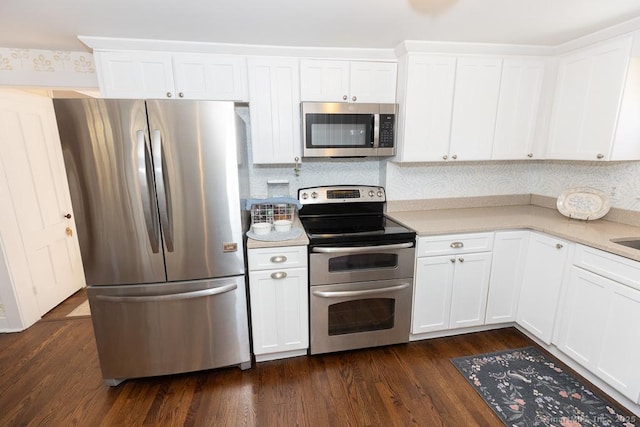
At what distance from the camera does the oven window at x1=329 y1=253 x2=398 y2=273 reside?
2.06m

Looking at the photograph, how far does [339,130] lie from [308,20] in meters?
0.78

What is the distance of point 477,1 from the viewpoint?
5.17 feet

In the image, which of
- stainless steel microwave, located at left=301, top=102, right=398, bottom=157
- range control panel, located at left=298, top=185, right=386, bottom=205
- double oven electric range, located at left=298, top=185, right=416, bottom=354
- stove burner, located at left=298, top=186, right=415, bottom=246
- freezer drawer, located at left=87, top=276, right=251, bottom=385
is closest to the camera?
freezer drawer, located at left=87, top=276, right=251, bottom=385

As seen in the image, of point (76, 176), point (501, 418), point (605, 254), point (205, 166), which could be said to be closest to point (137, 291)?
point (76, 176)

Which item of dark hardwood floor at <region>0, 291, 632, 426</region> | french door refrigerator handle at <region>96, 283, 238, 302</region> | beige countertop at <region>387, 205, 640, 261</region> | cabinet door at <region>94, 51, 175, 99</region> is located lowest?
dark hardwood floor at <region>0, 291, 632, 426</region>

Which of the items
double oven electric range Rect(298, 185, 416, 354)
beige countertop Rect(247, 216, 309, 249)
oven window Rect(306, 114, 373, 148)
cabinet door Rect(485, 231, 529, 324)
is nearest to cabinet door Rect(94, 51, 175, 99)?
oven window Rect(306, 114, 373, 148)

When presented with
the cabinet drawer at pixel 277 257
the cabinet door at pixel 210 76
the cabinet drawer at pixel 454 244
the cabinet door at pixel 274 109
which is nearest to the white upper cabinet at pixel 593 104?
the cabinet drawer at pixel 454 244

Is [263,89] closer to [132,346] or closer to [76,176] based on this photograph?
[76,176]

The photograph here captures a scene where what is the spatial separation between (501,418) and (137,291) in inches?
90.8

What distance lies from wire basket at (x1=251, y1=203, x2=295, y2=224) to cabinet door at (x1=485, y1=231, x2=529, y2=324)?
167 centimetres

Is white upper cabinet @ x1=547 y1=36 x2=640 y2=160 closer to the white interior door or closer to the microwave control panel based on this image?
the microwave control panel

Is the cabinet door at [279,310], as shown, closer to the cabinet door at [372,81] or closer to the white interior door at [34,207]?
the cabinet door at [372,81]

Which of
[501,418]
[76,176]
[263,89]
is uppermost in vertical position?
[263,89]

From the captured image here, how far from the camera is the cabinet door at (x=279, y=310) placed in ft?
6.53
